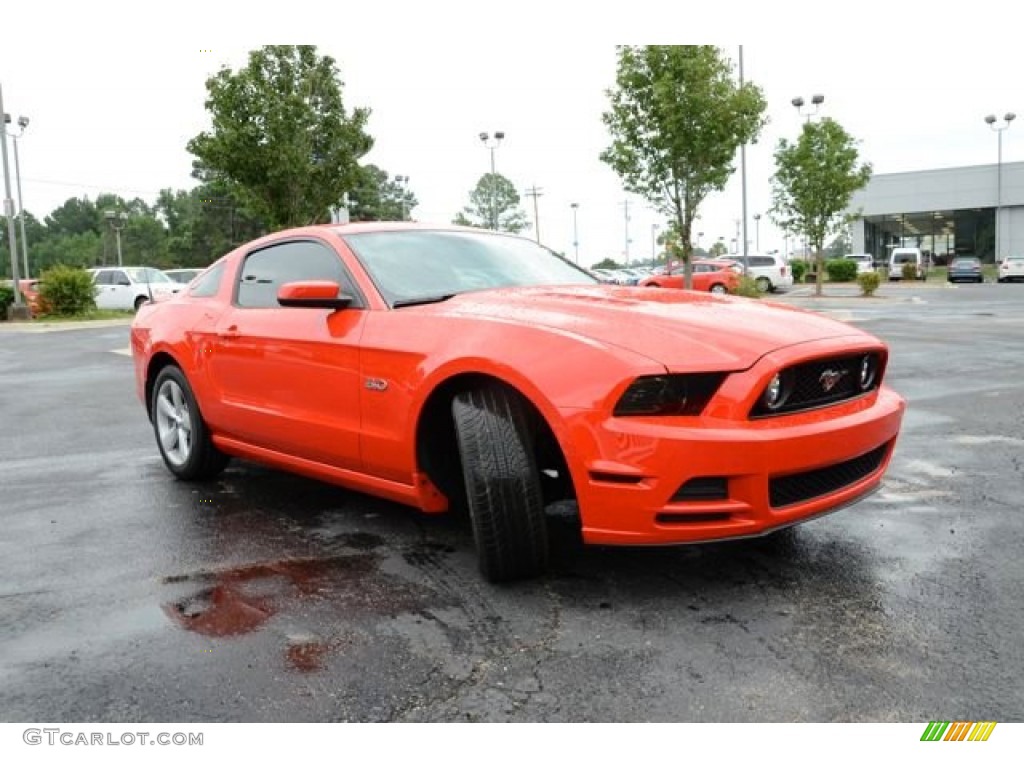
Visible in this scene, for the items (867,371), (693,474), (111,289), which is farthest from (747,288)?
(693,474)

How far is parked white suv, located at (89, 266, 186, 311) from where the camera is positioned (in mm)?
30562

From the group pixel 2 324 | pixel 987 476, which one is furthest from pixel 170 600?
pixel 2 324

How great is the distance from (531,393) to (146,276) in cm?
3080

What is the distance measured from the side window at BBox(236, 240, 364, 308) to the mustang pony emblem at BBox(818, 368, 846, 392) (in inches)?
78.5

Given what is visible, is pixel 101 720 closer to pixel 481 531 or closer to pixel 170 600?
pixel 170 600

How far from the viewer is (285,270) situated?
4.73m

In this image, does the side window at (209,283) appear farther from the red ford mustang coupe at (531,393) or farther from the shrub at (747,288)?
the shrub at (747,288)

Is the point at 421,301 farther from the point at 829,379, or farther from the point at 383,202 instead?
the point at 383,202

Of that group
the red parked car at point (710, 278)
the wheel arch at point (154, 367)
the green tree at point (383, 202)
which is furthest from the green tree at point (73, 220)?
the wheel arch at point (154, 367)

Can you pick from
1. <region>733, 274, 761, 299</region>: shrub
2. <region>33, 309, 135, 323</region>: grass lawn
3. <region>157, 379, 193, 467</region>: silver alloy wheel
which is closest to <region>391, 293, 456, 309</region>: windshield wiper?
<region>157, 379, 193, 467</region>: silver alloy wheel

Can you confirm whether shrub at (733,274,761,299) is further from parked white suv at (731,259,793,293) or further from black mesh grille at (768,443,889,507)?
black mesh grille at (768,443,889,507)

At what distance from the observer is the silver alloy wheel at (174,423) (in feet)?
17.5

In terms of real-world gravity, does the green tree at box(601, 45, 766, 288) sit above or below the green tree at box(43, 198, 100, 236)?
below

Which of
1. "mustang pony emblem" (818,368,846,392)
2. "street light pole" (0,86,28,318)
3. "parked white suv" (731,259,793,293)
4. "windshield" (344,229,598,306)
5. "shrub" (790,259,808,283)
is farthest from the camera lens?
"shrub" (790,259,808,283)
